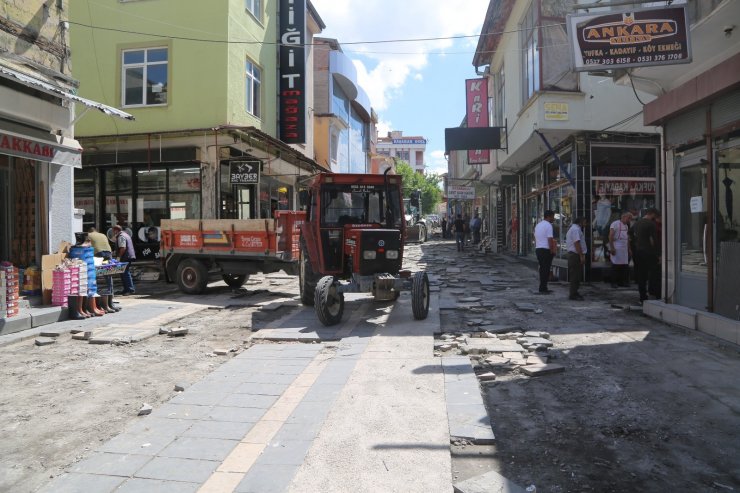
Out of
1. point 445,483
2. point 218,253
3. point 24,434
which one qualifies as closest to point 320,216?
point 218,253

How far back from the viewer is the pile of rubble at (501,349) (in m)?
5.62

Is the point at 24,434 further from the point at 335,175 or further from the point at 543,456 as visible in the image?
the point at 335,175

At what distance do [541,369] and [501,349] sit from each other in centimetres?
89

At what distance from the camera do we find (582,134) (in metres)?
13.0

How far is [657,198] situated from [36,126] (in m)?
13.5

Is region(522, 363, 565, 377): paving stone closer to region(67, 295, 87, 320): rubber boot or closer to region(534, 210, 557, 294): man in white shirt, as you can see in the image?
region(534, 210, 557, 294): man in white shirt

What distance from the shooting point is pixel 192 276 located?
12.1 m

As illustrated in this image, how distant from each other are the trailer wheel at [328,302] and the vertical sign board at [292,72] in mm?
12508

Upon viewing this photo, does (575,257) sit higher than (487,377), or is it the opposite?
(575,257)

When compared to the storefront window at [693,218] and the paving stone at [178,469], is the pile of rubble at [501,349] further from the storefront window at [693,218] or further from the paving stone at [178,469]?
the paving stone at [178,469]

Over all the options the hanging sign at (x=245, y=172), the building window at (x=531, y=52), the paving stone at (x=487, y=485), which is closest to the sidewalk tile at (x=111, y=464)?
the paving stone at (x=487, y=485)

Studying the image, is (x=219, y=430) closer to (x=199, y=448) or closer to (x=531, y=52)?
(x=199, y=448)

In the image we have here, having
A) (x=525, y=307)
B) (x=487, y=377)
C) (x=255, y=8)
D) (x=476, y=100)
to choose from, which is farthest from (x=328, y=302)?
(x=476, y=100)

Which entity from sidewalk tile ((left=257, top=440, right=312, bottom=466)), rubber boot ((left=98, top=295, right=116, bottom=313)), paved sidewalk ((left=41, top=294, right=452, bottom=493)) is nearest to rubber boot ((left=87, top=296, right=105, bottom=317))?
rubber boot ((left=98, top=295, right=116, bottom=313))
